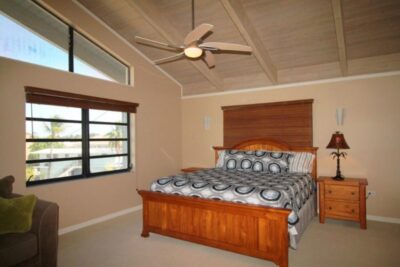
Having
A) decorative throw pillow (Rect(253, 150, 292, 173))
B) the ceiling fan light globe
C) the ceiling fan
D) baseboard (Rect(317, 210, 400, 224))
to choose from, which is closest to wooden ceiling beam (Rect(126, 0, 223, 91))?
the ceiling fan

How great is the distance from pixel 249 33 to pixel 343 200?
2783 mm

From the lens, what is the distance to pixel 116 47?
4.32m

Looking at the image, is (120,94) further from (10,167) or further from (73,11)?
(10,167)

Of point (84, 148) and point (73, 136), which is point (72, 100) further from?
point (84, 148)

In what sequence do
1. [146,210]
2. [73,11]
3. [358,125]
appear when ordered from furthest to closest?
[358,125] < [73,11] < [146,210]

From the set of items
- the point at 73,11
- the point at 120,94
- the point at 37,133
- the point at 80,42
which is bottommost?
the point at 37,133

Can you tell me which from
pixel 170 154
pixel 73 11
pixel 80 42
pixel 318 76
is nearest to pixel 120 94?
Answer: pixel 80 42

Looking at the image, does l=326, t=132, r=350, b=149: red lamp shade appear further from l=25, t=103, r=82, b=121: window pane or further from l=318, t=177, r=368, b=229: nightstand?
l=25, t=103, r=82, b=121: window pane

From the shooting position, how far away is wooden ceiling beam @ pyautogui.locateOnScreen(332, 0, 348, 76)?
9.37ft

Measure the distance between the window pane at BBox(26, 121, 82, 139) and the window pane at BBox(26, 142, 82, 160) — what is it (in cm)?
11

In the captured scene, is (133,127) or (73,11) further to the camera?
(133,127)

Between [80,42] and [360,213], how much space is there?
493 centimetres

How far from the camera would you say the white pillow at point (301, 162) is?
4074 millimetres

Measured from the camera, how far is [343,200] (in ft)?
12.0
